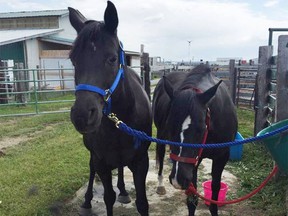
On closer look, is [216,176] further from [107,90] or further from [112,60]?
[112,60]

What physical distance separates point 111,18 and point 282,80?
9.65 feet

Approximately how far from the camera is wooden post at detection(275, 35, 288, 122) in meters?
4.25

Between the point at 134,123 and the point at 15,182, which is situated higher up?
the point at 134,123

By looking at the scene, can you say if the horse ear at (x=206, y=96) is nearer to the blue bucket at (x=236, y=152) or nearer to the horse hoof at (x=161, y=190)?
the horse hoof at (x=161, y=190)

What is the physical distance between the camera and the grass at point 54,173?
3.86 metres

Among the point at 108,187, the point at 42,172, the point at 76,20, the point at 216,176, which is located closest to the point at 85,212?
the point at 108,187

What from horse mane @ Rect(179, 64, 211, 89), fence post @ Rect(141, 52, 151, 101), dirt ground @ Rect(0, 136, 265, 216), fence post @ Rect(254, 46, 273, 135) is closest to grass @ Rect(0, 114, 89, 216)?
dirt ground @ Rect(0, 136, 265, 216)

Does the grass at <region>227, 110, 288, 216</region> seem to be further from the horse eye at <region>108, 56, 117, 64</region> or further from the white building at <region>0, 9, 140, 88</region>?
the white building at <region>0, 9, 140, 88</region>

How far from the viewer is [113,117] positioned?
2.61 meters

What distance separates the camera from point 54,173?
4.96 m

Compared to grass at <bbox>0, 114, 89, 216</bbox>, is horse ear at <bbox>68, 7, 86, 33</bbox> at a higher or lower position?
higher

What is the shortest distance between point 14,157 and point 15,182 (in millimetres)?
1409

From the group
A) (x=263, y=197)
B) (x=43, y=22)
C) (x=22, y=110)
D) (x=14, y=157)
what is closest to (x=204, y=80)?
(x=263, y=197)

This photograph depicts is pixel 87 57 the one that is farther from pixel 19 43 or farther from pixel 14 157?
pixel 19 43
